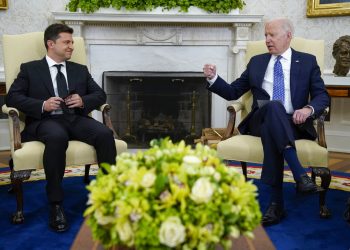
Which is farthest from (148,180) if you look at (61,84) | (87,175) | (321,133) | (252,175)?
(252,175)

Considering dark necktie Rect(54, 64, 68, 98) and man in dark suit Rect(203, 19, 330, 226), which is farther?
dark necktie Rect(54, 64, 68, 98)

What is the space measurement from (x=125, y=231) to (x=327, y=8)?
3.97 m

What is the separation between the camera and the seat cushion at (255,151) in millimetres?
2525

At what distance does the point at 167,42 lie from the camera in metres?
4.57

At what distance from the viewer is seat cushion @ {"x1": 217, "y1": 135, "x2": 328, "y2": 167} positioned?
2525mm

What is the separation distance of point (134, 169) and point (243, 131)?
70.3 inches

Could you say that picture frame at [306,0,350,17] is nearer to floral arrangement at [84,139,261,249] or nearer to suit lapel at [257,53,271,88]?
suit lapel at [257,53,271,88]

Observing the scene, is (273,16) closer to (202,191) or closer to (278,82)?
(278,82)

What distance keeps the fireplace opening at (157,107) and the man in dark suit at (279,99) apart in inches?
68.9

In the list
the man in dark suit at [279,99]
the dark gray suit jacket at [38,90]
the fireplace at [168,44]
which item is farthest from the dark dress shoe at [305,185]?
the fireplace at [168,44]

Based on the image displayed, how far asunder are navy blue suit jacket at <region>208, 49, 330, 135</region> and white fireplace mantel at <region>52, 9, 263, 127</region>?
4.97 ft

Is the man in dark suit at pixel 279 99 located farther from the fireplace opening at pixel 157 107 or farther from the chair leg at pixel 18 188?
the fireplace opening at pixel 157 107

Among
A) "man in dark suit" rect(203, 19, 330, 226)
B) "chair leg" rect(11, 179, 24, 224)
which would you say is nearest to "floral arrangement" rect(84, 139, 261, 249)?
"man in dark suit" rect(203, 19, 330, 226)

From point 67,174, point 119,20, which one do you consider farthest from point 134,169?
point 119,20
